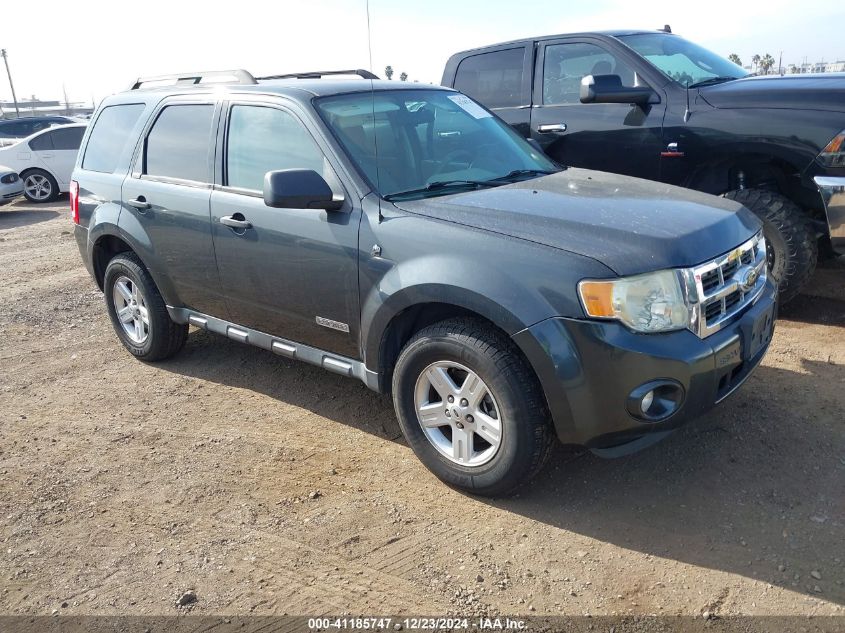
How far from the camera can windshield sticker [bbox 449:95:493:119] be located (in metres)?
4.44

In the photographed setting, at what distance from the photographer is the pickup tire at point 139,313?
16.3 feet

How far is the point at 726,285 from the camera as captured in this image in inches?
123

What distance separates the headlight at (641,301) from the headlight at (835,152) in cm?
264

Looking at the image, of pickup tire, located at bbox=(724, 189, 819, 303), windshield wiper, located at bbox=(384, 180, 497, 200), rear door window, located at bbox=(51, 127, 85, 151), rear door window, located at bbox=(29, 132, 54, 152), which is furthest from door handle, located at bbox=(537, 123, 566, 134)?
rear door window, located at bbox=(29, 132, 54, 152)

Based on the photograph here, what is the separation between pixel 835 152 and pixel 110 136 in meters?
4.95

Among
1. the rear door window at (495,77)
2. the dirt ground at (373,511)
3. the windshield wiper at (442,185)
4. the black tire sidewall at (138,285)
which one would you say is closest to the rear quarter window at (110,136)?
the black tire sidewall at (138,285)

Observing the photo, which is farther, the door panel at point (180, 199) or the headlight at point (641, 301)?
the door panel at point (180, 199)

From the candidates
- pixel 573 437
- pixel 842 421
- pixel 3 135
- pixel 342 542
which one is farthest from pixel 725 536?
pixel 3 135

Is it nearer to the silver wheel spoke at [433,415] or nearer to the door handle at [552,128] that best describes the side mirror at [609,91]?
the door handle at [552,128]

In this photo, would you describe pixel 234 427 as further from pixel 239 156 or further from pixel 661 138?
pixel 661 138

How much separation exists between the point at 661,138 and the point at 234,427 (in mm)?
3758

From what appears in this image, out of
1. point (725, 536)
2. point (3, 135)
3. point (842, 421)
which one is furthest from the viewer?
point (3, 135)

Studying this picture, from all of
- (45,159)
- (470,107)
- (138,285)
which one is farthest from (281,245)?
(45,159)

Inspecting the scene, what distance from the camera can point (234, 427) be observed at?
14.0 ft
